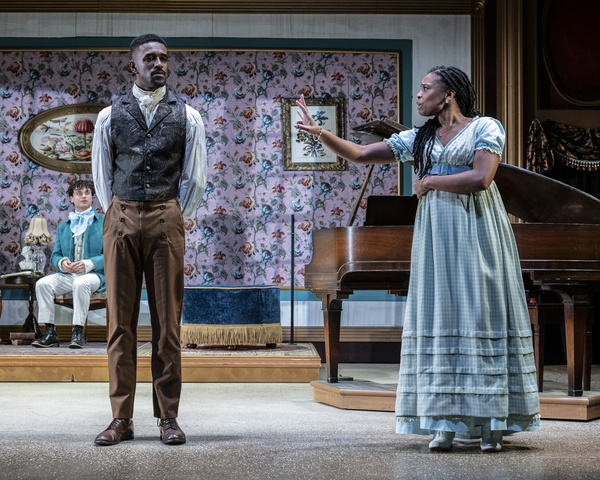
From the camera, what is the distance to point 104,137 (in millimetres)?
2844

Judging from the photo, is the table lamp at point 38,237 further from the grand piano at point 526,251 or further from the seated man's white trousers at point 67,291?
the grand piano at point 526,251

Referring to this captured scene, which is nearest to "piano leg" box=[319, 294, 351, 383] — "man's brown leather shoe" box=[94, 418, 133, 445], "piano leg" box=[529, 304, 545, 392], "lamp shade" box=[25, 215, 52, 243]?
"piano leg" box=[529, 304, 545, 392]

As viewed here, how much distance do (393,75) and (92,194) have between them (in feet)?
9.71

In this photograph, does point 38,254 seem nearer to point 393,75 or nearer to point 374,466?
point 393,75

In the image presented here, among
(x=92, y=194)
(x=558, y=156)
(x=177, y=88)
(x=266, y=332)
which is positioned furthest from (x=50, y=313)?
(x=558, y=156)

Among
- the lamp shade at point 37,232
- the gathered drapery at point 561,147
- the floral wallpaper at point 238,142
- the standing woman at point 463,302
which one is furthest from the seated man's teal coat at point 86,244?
the gathered drapery at point 561,147

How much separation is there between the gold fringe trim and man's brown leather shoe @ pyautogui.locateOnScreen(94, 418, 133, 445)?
2.65 metres

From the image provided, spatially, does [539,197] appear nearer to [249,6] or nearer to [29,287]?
[249,6]

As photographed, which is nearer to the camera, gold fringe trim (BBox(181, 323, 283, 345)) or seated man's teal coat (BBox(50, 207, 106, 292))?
gold fringe trim (BBox(181, 323, 283, 345))

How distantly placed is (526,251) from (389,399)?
1036 mm

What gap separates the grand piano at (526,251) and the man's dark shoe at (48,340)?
253 centimetres

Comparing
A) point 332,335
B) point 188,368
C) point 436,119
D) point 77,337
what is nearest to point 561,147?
point 332,335

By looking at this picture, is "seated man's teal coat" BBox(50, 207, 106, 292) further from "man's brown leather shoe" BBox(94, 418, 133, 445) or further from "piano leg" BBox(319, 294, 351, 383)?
"man's brown leather shoe" BBox(94, 418, 133, 445)

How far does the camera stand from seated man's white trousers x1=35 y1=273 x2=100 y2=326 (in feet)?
18.6
